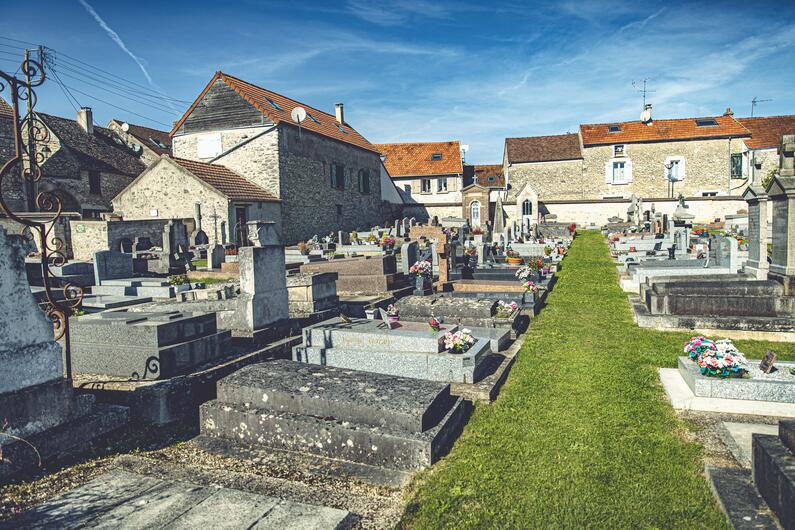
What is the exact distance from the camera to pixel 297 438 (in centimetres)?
481

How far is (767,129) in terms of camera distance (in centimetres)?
4141

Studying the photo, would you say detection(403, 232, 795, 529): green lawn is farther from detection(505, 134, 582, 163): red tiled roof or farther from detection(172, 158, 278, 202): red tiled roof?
detection(505, 134, 582, 163): red tiled roof

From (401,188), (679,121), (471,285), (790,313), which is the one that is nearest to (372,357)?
(471,285)

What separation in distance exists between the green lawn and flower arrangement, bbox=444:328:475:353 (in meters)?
0.73

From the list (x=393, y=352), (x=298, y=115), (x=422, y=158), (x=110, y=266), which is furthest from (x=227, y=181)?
(x=422, y=158)

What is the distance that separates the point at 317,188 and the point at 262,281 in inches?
922

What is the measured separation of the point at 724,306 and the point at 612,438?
5515 mm

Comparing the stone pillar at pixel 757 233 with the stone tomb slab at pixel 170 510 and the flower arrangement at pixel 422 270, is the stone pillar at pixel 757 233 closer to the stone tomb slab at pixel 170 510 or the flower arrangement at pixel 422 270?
the flower arrangement at pixel 422 270

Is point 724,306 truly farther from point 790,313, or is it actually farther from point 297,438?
point 297,438

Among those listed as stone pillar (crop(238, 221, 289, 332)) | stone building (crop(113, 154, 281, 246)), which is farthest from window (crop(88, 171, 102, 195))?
stone pillar (crop(238, 221, 289, 332))

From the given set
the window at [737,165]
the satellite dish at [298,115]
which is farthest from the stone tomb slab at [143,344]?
the window at [737,165]

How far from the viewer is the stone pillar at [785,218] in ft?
29.7

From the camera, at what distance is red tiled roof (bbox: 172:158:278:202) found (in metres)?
23.8

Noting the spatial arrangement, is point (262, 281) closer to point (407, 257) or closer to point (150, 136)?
→ point (407, 257)
